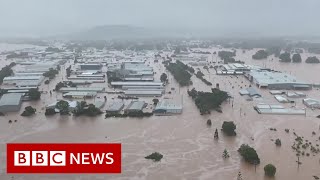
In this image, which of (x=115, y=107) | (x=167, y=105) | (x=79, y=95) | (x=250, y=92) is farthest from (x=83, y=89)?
(x=250, y=92)

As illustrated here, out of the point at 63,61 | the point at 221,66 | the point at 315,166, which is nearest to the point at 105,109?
the point at 315,166

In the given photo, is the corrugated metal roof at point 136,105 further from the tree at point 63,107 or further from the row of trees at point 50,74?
the row of trees at point 50,74

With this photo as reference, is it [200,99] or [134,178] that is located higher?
[200,99]

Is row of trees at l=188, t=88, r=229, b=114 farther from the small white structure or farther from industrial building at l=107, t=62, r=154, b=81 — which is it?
industrial building at l=107, t=62, r=154, b=81

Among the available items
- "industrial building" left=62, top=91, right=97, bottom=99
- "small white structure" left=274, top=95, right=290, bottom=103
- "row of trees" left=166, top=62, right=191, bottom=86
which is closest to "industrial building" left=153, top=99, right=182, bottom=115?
"industrial building" left=62, top=91, right=97, bottom=99

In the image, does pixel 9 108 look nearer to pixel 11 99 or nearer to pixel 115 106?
pixel 11 99

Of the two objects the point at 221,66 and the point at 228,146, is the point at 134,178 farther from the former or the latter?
the point at 221,66
